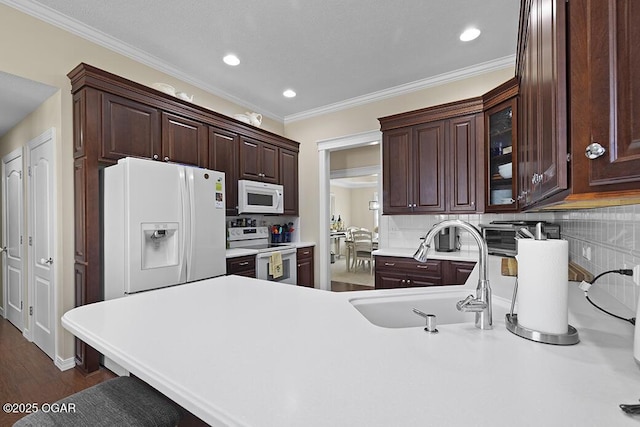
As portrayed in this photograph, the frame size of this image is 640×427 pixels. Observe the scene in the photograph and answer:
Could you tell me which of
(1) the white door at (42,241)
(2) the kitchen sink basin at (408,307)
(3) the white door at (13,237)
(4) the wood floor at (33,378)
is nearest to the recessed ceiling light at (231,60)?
(1) the white door at (42,241)

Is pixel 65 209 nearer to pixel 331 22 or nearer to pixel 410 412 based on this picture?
pixel 331 22

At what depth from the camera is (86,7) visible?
2.25 m

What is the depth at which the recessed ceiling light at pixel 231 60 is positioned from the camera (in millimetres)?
2930

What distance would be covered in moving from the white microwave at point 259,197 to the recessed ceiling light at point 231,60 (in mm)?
1265

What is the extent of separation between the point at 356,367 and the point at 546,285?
596 millimetres

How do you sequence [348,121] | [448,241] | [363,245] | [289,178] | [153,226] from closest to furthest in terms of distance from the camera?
1. [153,226]
2. [448,241]
3. [348,121]
4. [289,178]
5. [363,245]

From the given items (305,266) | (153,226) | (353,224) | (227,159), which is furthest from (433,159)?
(353,224)

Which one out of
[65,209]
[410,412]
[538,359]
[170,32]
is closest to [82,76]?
[170,32]

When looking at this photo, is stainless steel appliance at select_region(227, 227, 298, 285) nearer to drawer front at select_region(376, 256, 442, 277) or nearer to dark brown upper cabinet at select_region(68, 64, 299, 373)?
dark brown upper cabinet at select_region(68, 64, 299, 373)

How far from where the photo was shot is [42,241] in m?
2.62

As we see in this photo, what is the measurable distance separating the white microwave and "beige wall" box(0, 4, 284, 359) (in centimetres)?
157

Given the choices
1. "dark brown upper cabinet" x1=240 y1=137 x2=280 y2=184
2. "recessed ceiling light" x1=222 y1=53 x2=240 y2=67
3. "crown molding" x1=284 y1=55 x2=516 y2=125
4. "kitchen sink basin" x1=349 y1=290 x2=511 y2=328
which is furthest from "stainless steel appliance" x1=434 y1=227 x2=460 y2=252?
"recessed ceiling light" x1=222 y1=53 x2=240 y2=67

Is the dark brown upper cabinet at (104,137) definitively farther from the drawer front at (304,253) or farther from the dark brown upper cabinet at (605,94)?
the dark brown upper cabinet at (605,94)

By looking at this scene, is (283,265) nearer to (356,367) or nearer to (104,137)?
(104,137)
